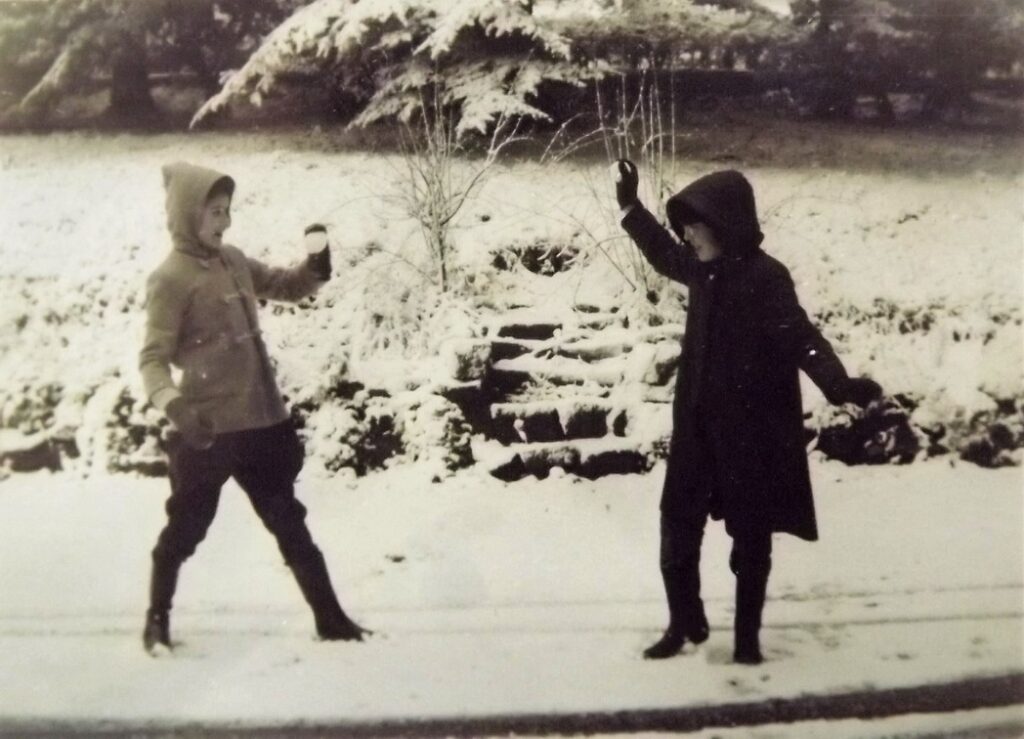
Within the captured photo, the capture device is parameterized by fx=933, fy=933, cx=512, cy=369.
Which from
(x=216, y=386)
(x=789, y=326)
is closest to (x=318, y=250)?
(x=216, y=386)

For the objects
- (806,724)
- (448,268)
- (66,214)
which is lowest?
(806,724)

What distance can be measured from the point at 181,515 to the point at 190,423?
26cm

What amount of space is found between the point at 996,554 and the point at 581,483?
109 cm

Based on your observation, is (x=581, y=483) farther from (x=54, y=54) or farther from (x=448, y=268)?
(x=54, y=54)

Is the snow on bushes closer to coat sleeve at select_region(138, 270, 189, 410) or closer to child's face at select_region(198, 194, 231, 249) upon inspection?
child's face at select_region(198, 194, 231, 249)

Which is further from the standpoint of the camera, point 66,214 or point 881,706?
point 66,214

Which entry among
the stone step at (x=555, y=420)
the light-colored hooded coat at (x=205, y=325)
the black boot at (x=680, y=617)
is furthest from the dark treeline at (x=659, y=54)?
the black boot at (x=680, y=617)

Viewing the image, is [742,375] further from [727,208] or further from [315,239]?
[315,239]

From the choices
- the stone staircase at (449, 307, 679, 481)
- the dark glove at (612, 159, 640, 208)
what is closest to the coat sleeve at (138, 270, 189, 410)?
the stone staircase at (449, 307, 679, 481)

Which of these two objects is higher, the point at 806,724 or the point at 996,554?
the point at 996,554

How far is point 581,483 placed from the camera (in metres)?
2.28

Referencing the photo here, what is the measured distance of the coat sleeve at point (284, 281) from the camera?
2188mm

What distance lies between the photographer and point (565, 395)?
7.63 feet

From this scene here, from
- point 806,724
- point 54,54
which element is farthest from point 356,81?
point 806,724
